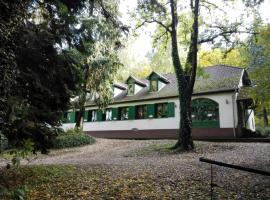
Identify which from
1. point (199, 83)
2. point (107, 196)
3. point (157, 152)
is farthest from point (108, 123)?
point (107, 196)

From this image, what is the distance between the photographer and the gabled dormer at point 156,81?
28.6 meters

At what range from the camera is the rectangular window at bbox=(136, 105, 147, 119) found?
28.1 metres

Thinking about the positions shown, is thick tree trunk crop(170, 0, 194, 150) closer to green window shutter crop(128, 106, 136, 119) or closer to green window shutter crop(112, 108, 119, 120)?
green window shutter crop(128, 106, 136, 119)

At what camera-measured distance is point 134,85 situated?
3027 centimetres

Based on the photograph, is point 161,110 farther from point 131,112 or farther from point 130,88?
point 130,88

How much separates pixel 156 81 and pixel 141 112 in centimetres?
316

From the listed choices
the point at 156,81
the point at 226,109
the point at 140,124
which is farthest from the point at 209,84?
the point at 140,124

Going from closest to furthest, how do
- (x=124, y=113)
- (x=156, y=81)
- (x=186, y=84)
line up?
(x=186, y=84)
(x=156, y=81)
(x=124, y=113)

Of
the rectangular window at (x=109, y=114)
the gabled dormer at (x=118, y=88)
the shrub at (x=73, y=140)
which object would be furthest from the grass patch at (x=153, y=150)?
the gabled dormer at (x=118, y=88)

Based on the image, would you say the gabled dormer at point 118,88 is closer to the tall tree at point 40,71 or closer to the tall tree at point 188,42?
the tall tree at point 188,42

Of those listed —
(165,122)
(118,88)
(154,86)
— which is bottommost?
(165,122)

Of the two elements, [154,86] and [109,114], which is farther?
[109,114]

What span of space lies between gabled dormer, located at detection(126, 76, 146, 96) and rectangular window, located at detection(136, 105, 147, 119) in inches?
87.0

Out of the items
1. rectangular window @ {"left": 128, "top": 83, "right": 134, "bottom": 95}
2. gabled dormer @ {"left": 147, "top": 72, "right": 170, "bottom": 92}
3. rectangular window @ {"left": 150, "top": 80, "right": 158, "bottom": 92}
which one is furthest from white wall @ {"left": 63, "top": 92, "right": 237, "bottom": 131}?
gabled dormer @ {"left": 147, "top": 72, "right": 170, "bottom": 92}
